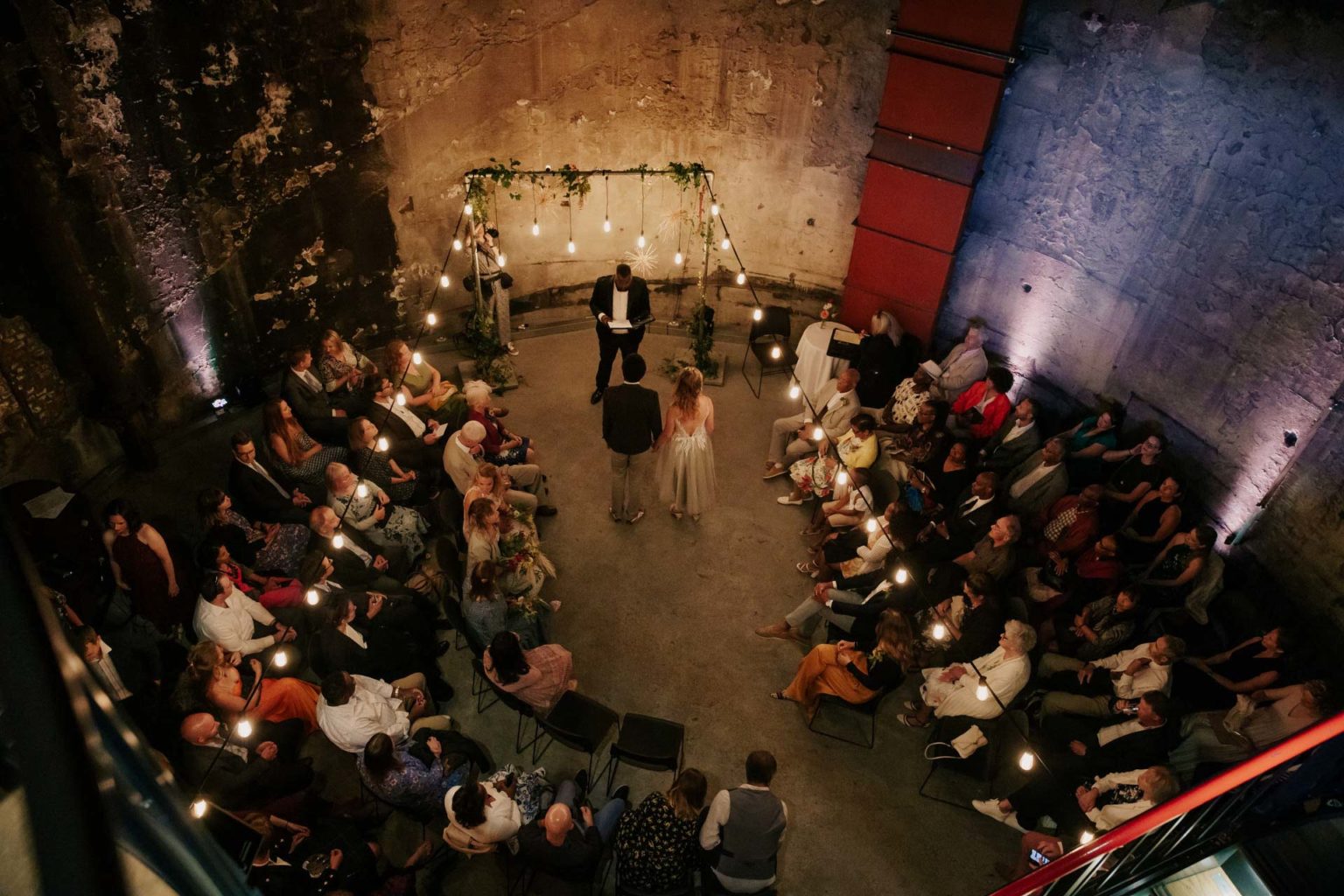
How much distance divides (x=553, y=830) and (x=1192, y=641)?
14.9 ft

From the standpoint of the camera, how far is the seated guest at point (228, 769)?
4.37 m

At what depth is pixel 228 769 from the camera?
448 cm

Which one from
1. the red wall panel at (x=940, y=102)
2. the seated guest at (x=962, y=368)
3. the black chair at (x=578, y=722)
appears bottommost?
the black chair at (x=578, y=722)

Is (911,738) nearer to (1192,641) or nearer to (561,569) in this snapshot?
(1192,641)

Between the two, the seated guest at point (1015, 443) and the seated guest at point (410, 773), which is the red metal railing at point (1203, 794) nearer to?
the seated guest at point (410, 773)

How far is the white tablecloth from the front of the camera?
313 inches

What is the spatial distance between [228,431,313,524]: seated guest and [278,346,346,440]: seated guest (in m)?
0.61

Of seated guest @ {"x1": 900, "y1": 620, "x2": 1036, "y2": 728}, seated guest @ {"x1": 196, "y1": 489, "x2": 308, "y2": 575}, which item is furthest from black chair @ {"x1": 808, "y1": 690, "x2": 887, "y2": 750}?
seated guest @ {"x1": 196, "y1": 489, "x2": 308, "y2": 575}

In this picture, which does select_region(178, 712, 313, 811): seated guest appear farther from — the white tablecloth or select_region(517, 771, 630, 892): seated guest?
the white tablecloth

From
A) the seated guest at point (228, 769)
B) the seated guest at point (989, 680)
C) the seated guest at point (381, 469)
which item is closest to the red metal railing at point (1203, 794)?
the seated guest at point (989, 680)

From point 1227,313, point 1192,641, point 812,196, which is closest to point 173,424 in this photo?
point 812,196

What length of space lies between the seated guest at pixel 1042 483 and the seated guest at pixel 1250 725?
1.90m

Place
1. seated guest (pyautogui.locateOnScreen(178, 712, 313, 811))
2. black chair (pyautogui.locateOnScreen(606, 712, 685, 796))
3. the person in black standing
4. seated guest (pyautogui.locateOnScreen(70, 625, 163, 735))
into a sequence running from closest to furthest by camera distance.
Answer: seated guest (pyautogui.locateOnScreen(178, 712, 313, 811)) → seated guest (pyautogui.locateOnScreen(70, 625, 163, 735)) → black chair (pyautogui.locateOnScreen(606, 712, 685, 796)) → the person in black standing

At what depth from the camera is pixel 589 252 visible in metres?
9.12
